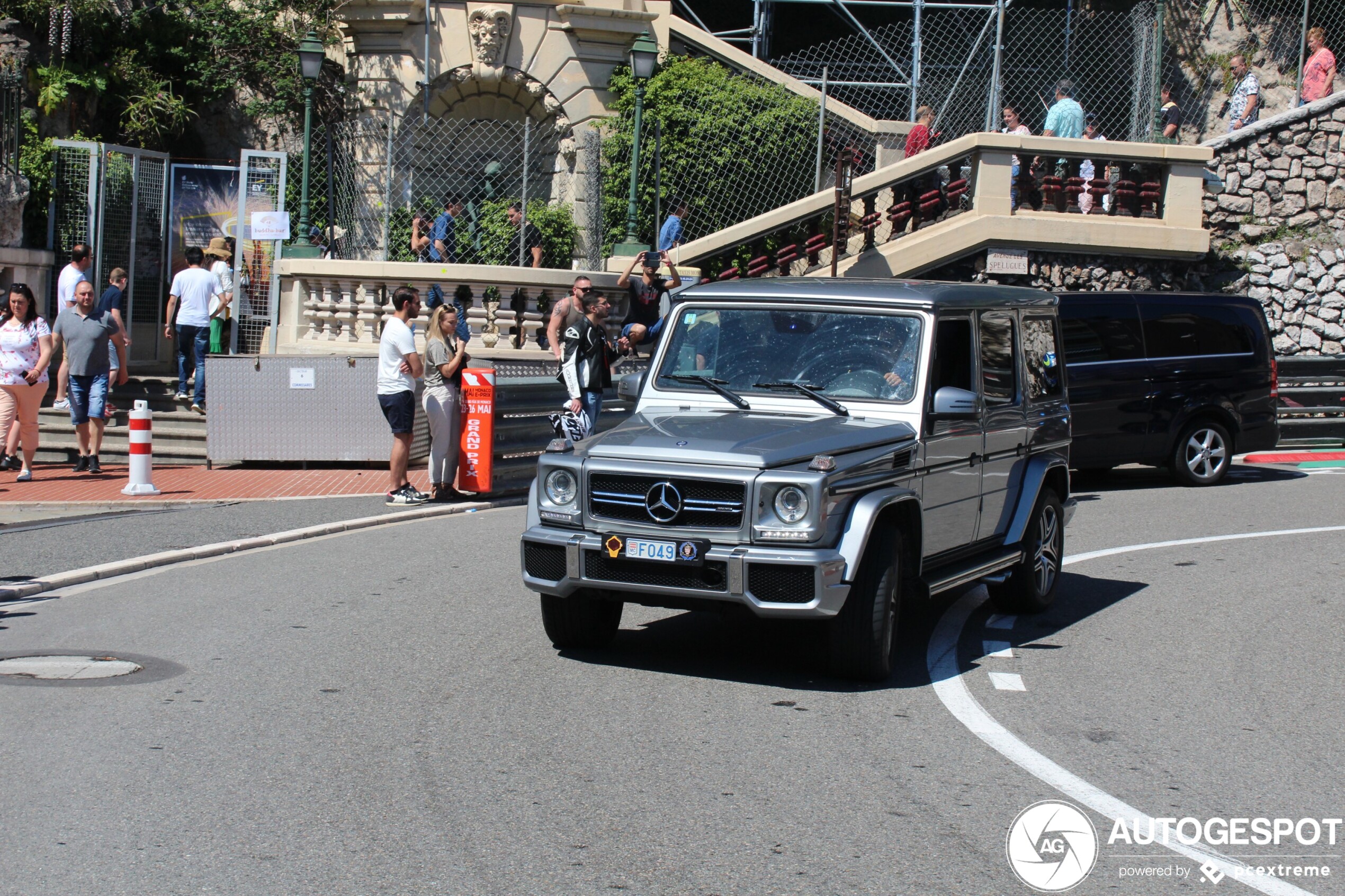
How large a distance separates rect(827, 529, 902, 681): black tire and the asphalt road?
15 cm

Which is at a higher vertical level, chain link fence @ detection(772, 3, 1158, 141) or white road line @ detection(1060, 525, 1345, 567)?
chain link fence @ detection(772, 3, 1158, 141)

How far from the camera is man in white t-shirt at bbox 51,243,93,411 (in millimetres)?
16000

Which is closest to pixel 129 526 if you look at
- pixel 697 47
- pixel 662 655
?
pixel 662 655

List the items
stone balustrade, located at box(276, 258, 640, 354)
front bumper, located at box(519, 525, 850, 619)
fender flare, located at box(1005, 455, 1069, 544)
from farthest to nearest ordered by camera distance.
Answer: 1. stone balustrade, located at box(276, 258, 640, 354)
2. fender flare, located at box(1005, 455, 1069, 544)
3. front bumper, located at box(519, 525, 850, 619)

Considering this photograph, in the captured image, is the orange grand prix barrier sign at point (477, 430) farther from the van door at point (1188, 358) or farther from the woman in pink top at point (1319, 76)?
the woman in pink top at point (1319, 76)

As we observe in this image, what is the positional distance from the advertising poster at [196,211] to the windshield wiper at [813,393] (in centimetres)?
1427

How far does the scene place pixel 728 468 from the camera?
666cm

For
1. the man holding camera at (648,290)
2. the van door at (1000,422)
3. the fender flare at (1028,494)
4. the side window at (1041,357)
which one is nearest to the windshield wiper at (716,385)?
the van door at (1000,422)

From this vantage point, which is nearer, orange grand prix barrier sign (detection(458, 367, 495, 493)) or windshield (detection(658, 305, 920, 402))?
windshield (detection(658, 305, 920, 402))

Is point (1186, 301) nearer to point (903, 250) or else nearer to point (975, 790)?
point (903, 250)

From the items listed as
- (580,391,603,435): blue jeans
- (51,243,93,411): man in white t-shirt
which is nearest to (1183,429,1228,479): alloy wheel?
(580,391,603,435): blue jeans

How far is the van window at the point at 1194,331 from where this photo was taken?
1542cm

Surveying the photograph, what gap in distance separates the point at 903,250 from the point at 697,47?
20.7 ft

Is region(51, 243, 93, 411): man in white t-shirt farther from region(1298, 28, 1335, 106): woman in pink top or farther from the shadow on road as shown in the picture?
region(1298, 28, 1335, 106): woman in pink top
